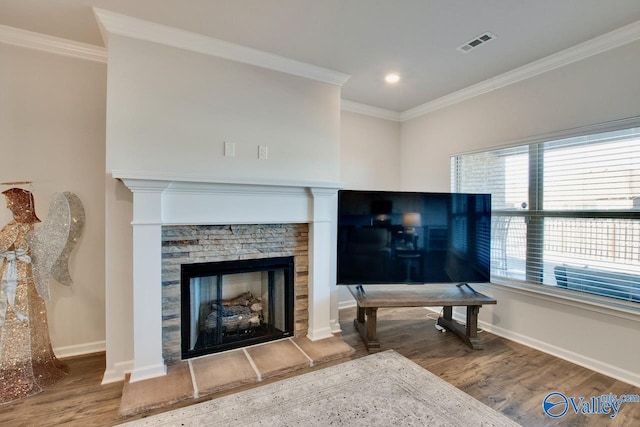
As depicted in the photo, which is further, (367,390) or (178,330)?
(178,330)

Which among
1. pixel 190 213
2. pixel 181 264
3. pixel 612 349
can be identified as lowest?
pixel 612 349

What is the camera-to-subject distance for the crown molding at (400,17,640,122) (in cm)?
226

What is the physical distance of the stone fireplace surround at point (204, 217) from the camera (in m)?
2.19

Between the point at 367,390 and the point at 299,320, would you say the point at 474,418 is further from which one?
the point at 299,320

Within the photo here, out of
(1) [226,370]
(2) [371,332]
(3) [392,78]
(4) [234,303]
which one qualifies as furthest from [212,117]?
(2) [371,332]

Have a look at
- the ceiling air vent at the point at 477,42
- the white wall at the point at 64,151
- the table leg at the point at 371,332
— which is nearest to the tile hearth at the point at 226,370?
the table leg at the point at 371,332

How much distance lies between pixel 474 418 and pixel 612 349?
145cm

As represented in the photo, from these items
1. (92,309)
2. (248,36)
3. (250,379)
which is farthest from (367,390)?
(248,36)

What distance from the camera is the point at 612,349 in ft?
7.79

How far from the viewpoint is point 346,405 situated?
6.53ft

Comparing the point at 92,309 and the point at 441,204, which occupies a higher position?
the point at 441,204

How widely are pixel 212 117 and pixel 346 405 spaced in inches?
93.5

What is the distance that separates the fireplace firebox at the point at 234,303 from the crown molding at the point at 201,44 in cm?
175

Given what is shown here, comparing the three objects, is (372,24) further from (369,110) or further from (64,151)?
(64,151)
